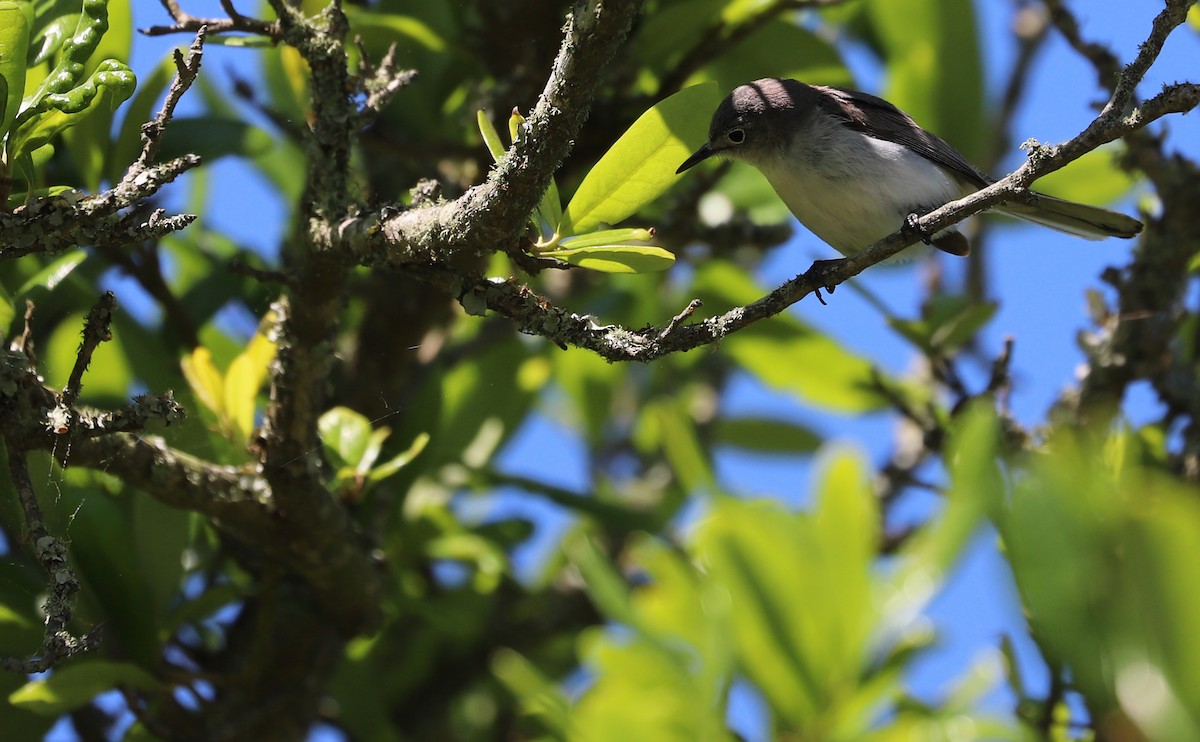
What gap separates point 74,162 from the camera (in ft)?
8.38

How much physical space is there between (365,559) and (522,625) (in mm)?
1305

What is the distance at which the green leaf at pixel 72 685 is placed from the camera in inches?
80.8

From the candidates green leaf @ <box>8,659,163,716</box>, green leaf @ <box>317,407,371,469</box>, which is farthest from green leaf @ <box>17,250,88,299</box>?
green leaf @ <box>8,659,163,716</box>

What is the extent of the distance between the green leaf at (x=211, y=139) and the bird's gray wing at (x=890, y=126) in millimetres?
1543

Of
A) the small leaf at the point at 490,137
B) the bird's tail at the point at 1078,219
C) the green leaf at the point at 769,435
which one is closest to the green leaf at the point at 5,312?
the small leaf at the point at 490,137

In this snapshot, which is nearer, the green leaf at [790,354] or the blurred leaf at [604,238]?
the blurred leaf at [604,238]

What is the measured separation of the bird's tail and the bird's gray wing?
6.8 inches

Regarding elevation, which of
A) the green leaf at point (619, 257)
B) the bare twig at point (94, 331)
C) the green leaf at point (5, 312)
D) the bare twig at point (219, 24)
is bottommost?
the bare twig at point (94, 331)

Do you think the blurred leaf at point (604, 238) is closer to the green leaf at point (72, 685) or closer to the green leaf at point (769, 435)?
the green leaf at point (72, 685)

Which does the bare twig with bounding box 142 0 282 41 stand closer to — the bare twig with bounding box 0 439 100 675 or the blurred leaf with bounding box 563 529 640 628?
the bare twig with bounding box 0 439 100 675

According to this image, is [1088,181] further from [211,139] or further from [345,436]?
[211,139]

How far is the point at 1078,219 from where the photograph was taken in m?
3.15

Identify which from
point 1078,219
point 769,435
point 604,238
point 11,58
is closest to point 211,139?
point 11,58

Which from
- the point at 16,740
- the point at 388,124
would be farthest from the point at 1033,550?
the point at 388,124
